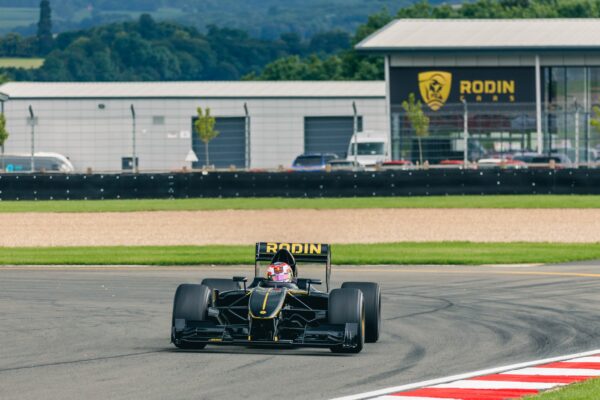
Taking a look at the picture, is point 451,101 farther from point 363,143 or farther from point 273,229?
point 273,229

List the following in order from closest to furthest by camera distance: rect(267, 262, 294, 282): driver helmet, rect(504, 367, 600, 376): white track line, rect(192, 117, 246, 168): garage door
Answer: rect(504, 367, 600, 376): white track line, rect(267, 262, 294, 282): driver helmet, rect(192, 117, 246, 168): garage door

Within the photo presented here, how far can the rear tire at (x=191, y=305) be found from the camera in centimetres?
1619

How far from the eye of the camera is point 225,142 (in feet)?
233

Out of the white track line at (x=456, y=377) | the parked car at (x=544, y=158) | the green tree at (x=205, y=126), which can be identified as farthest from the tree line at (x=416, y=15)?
the white track line at (x=456, y=377)

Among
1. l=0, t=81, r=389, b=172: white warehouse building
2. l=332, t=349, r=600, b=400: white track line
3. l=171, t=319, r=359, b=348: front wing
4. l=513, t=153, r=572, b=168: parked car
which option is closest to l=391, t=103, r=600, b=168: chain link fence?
l=513, t=153, r=572, b=168: parked car

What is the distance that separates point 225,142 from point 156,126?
141 inches

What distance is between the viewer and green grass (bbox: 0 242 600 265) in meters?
29.3

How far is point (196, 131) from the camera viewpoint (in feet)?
231

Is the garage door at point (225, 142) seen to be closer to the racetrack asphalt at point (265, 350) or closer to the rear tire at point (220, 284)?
the racetrack asphalt at point (265, 350)

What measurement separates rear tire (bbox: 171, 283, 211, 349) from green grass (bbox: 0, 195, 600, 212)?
2677 centimetres

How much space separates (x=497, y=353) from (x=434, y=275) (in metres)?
10.4

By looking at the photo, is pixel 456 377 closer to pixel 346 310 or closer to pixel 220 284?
pixel 346 310

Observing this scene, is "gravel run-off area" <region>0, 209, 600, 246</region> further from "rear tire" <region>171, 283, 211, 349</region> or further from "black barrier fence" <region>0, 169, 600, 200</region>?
"rear tire" <region>171, 283, 211, 349</region>

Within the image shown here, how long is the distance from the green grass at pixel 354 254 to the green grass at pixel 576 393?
51.9 feet
